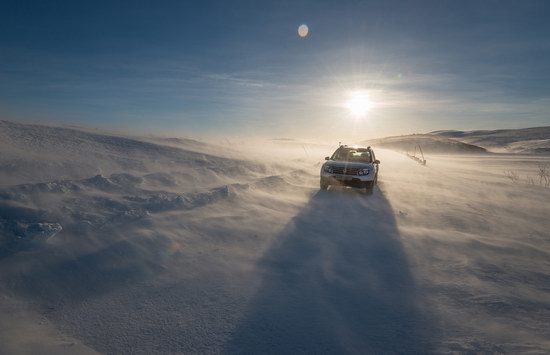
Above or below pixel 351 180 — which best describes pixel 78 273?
below

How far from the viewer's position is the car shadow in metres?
3.38

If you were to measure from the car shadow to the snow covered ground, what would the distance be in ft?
0.06

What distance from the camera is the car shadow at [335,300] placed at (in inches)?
133

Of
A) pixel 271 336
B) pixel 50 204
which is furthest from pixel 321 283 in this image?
pixel 50 204

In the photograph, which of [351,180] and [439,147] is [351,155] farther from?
[439,147]

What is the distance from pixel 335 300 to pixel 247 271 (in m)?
1.35

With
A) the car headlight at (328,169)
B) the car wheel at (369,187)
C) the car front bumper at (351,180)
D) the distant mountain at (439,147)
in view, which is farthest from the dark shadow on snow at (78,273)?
the distant mountain at (439,147)

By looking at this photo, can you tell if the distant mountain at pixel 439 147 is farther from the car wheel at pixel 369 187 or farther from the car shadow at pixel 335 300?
the car shadow at pixel 335 300

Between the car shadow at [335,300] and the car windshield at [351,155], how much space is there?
607 cm

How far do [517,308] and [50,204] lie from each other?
7493 millimetres

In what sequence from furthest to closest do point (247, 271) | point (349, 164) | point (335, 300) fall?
point (349, 164) → point (247, 271) → point (335, 300)

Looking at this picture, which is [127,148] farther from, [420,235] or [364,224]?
[420,235]

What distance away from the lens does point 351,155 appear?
1363 cm

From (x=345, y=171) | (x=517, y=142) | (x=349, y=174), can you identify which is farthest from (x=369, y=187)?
(x=517, y=142)
